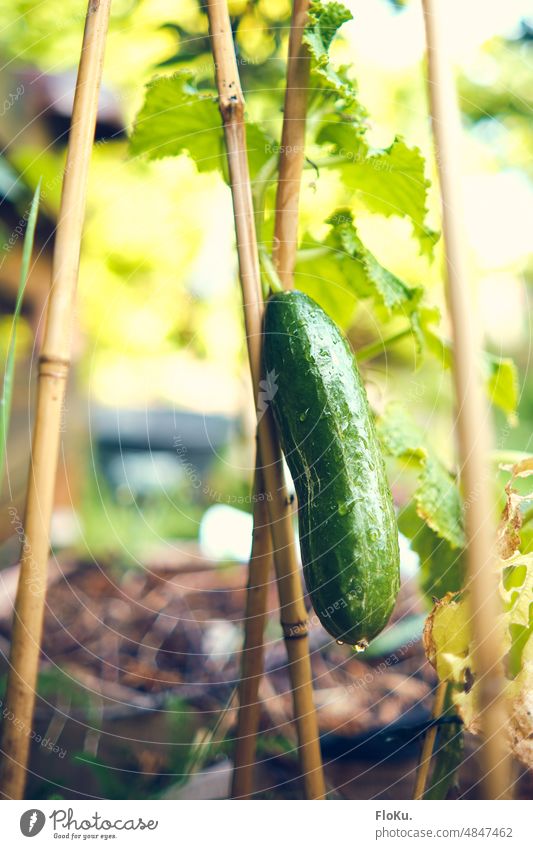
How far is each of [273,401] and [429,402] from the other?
125 cm

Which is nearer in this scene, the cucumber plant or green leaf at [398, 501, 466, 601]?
the cucumber plant

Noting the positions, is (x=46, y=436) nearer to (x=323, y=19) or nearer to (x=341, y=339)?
(x=341, y=339)

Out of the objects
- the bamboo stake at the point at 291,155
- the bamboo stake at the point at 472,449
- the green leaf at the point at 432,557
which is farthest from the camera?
the green leaf at the point at 432,557

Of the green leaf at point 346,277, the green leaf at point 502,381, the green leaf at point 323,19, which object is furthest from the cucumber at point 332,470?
the green leaf at point 502,381

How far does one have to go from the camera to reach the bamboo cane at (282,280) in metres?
0.55

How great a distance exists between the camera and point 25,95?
95 centimetres

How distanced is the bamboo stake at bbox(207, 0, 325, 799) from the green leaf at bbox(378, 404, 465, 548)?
168mm

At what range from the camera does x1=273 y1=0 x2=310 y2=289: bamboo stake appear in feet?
1.83

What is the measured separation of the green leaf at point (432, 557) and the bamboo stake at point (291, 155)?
11.7 inches

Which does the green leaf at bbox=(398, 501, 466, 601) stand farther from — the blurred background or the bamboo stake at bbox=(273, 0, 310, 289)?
the bamboo stake at bbox=(273, 0, 310, 289)

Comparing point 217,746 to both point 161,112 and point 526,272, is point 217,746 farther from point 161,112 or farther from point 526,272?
point 526,272
